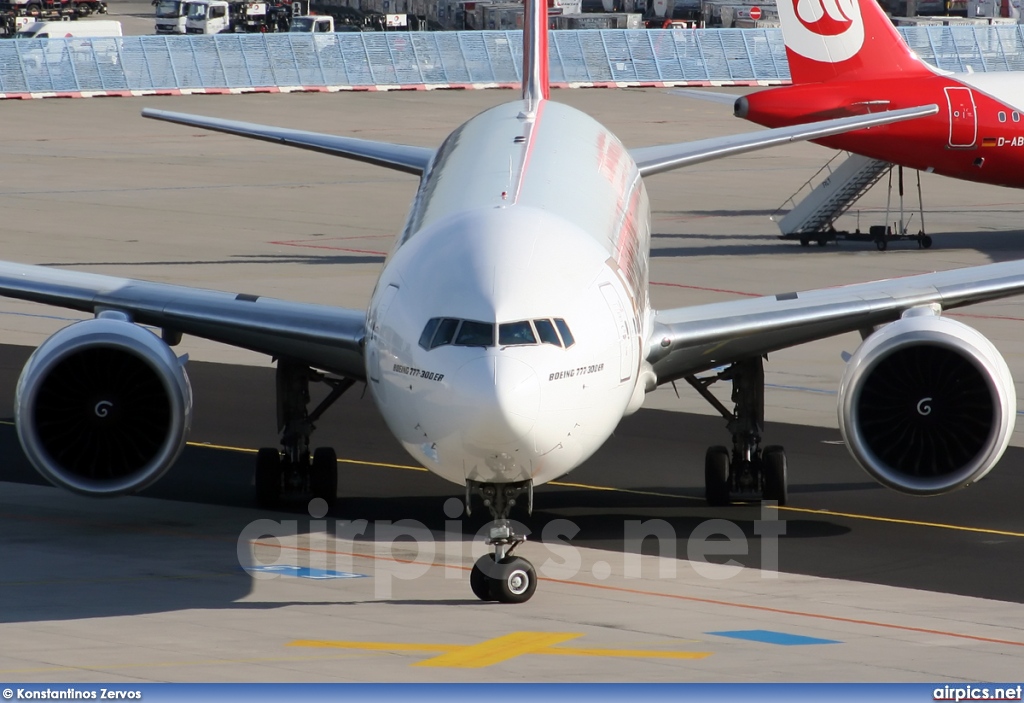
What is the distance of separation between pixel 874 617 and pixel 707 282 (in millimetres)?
22390

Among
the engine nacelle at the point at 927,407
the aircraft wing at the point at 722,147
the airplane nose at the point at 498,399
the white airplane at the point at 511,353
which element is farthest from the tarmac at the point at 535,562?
the aircraft wing at the point at 722,147

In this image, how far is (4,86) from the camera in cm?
7594

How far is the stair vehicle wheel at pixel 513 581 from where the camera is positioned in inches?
590

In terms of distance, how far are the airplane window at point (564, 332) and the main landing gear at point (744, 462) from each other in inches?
218

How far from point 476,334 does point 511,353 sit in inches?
14.8

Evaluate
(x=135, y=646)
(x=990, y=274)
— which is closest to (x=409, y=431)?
(x=135, y=646)

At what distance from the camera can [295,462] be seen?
18.9 metres

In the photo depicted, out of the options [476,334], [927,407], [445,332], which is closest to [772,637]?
[927,407]

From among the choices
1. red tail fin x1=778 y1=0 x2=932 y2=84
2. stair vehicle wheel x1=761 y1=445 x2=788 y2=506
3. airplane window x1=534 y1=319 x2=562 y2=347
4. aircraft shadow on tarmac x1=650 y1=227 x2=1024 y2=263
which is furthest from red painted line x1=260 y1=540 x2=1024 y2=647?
red tail fin x1=778 y1=0 x2=932 y2=84

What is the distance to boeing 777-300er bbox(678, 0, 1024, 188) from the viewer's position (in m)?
40.9

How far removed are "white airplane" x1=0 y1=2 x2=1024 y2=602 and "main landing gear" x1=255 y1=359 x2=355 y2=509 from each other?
0.08 feet

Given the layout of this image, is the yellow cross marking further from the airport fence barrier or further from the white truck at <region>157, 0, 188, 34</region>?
the white truck at <region>157, 0, 188, 34</region>

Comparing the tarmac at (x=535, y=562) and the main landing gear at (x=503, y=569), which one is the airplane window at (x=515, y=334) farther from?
the tarmac at (x=535, y=562)

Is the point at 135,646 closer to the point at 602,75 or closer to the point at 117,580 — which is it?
the point at 117,580
